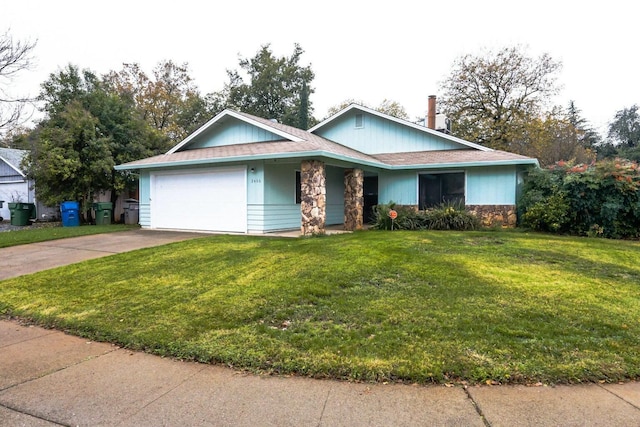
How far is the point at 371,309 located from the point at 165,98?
101 ft

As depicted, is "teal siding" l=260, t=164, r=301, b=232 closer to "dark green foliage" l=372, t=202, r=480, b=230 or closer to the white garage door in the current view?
the white garage door

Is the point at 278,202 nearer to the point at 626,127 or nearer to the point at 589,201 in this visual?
the point at 589,201

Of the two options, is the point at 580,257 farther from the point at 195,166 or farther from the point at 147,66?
the point at 147,66

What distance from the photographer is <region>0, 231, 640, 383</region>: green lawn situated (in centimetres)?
297

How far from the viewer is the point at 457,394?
2553 mm

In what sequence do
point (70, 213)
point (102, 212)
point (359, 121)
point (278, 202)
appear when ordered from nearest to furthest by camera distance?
point (278, 202), point (70, 213), point (102, 212), point (359, 121)

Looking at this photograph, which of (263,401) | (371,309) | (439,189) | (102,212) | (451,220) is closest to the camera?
(263,401)

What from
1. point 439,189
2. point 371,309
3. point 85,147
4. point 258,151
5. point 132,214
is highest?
point 85,147

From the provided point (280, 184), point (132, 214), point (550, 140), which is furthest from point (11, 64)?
point (550, 140)

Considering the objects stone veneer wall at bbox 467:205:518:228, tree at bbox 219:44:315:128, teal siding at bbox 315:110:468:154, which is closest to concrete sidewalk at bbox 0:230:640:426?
stone veneer wall at bbox 467:205:518:228

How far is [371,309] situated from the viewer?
407 centimetres

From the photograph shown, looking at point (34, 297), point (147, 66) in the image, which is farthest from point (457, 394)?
point (147, 66)

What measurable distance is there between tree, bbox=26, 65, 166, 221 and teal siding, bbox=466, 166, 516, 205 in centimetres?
1418

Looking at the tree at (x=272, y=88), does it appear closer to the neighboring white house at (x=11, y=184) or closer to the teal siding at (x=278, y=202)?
the neighboring white house at (x=11, y=184)
